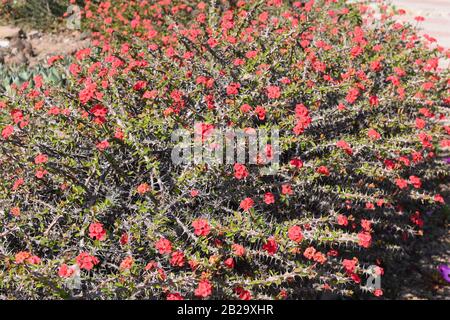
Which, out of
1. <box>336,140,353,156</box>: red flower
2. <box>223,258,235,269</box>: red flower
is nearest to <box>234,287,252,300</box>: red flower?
<box>223,258,235,269</box>: red flower

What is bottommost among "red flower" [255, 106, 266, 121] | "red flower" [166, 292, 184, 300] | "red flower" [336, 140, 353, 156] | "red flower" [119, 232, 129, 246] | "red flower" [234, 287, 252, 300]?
"red flower" [234, 287, 252, 300]

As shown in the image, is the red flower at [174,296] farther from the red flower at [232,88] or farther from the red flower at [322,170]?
the red flower at [232,88]

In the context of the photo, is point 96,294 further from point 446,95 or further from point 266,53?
point 446,95

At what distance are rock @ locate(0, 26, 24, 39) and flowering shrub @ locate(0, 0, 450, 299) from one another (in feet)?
16.8

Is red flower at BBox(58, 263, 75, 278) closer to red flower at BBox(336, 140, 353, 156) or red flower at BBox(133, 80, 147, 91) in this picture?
red flower at BBox(133, 80, 147, 91)

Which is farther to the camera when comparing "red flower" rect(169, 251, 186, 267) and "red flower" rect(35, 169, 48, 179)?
"red flower" rect(35, 169, 48, 179)

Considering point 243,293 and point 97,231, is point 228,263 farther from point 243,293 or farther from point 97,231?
point 97,231

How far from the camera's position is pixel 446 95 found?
193 inches

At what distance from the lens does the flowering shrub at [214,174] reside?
9.68ft

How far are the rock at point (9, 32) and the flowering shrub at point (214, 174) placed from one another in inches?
201

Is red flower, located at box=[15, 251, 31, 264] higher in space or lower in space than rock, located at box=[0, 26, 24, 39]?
lower

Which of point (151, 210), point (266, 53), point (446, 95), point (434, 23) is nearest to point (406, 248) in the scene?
point (446, 95)

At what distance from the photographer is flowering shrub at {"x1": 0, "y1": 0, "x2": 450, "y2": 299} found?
2.95 m

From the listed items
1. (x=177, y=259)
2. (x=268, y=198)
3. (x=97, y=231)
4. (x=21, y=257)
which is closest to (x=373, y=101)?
(x=268, y=198)
